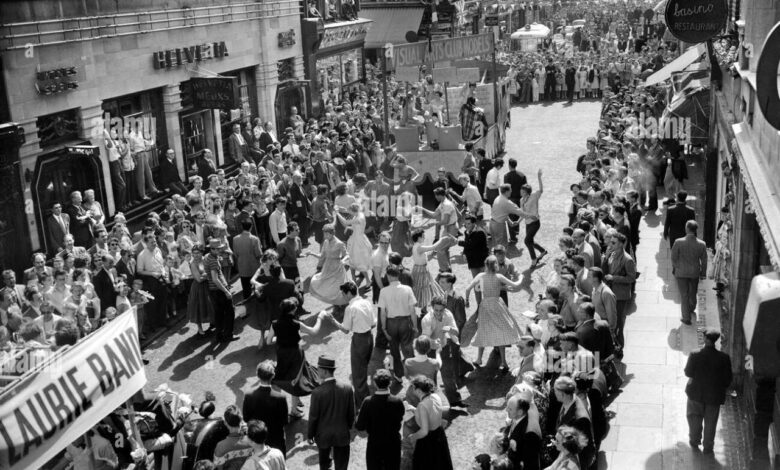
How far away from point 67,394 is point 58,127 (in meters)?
12.7

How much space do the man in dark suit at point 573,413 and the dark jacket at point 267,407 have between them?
2.78m

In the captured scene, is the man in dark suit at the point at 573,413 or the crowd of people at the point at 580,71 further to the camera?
the crowd of people at the point at 580,71

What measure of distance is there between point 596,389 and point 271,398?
3.34m

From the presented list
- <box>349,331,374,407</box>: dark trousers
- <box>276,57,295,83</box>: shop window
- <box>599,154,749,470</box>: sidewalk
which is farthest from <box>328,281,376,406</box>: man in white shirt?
<box>276,57,295,83</box>: shop window

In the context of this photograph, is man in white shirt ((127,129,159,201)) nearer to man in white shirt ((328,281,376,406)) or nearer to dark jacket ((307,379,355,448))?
man in white shirt ((328,281,376,406))

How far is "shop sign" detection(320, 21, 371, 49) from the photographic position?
3534cm

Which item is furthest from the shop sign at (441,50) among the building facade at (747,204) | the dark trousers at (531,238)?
the building facade at (747,204)

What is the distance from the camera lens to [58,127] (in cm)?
1838

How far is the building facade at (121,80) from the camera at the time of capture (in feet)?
56.9

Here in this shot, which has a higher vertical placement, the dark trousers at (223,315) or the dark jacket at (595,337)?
the dark jacket at (595,337)

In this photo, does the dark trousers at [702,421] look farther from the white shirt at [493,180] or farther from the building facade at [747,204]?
the white shirt at [493,180]

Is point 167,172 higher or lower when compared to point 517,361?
higher

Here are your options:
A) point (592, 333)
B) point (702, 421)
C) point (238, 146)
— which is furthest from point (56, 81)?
point (702, 421)

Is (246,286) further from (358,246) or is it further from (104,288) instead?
(104,288)
